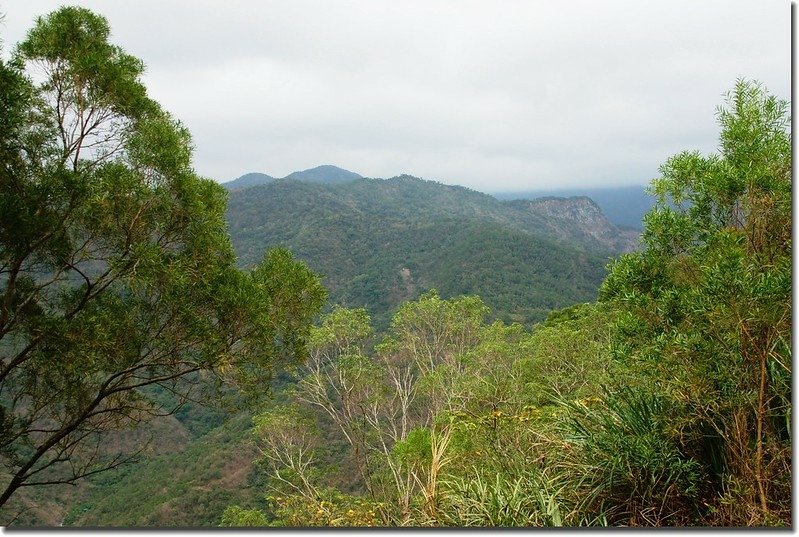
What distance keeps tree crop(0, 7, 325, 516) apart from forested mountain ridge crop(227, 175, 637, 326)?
3438 cm

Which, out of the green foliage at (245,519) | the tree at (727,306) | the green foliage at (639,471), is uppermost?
the tree at (727,306)

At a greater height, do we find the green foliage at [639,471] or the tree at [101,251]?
the tree at [101,251]

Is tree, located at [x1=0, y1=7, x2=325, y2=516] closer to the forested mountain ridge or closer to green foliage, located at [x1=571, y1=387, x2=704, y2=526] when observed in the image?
green foliage, located at [x1=571, y1=387, x2=704, y2=526]

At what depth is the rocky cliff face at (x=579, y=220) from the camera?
121375mm

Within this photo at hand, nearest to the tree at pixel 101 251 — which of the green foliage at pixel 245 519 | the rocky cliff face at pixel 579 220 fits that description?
the green foliage at pixel 245 519

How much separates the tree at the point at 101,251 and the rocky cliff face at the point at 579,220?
120 metres

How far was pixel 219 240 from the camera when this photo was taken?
4.82 m

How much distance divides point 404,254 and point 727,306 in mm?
65120

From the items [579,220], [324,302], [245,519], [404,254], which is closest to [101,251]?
[324,302]

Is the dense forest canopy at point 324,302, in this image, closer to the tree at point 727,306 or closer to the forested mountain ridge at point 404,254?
the tree at point 727,306

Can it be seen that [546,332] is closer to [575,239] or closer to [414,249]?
[414,249]

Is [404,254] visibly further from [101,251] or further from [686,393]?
[686,393]

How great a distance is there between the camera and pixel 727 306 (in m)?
2.61

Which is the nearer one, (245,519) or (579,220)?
(245,519)
